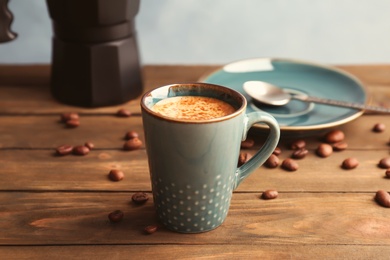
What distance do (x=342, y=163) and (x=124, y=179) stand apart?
0.35m

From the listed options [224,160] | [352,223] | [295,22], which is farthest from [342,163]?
[295,22]

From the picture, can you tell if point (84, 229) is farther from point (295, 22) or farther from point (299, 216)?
point (295, 22)

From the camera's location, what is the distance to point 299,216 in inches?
32.4

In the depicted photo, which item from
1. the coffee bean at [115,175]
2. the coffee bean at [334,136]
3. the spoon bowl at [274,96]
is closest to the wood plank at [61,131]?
the coffee bean at [115,175]

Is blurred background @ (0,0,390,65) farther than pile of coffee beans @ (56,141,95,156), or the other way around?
blurred background @ (0,0,390,65)

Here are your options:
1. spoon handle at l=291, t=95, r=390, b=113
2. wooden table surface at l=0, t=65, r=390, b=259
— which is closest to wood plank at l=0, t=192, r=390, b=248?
wooden table surface at l=0, t=65, r=390, b=259

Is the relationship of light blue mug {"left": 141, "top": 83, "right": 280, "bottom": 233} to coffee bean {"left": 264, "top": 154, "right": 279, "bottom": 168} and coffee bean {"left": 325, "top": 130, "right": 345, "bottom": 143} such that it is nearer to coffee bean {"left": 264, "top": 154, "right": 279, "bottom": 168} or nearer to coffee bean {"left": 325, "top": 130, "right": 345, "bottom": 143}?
coffee bean {"left": 264, "top": 154, "right": 279, "bottom": 168}

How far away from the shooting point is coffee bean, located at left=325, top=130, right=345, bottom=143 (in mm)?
1037

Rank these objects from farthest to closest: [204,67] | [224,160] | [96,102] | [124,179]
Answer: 1. [204,67]
2. [96,102]
3. [124,179]
4. [224,160]

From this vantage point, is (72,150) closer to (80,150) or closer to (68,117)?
(80,150)

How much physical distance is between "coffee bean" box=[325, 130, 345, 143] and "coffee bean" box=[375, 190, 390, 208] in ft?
0.60

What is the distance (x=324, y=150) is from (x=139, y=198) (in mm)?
334

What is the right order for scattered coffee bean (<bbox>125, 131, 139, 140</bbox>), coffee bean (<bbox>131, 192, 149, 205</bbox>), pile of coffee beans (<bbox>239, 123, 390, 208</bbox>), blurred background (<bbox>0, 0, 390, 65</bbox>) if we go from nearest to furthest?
coffee bean (<bbox>131, 192, 149, 205</bbox>), pile of coffee beans (<bbox>239, 123, 390, 208</bbox>), scattered coffee bean (<bbox>125, 131, 139, 140</bbox>), blurred background (<bbox>0, 0, 390, 65</bbox>)

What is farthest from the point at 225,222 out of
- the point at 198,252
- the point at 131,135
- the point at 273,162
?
the point at 131,135
